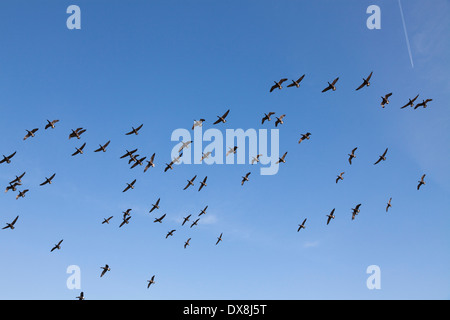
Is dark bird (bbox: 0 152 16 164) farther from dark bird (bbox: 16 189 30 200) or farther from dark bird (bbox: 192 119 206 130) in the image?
dark bird (bbox: 192 119 206 130)

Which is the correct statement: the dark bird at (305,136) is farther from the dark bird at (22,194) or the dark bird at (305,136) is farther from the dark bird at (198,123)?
the dark bird at (22,194)

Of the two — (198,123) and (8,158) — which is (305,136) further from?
(8,158)

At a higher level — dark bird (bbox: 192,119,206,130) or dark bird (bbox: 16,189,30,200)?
dark bird (bbox: 192,119,206,130)

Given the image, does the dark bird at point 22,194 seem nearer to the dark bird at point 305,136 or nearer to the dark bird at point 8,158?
the dark bird at point 8,158

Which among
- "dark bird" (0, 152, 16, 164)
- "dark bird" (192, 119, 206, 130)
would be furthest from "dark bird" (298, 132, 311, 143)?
"dark bird" (0, 152, 16, 164)

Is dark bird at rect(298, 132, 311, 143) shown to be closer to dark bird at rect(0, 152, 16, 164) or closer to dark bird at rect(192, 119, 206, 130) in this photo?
dark bird at rect(192, 119, 206, 130)

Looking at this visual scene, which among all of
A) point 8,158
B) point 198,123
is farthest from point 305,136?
point 8,158

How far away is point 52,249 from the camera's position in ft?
217

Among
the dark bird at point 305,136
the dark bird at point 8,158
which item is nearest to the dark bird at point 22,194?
the dark bird at point 8,158

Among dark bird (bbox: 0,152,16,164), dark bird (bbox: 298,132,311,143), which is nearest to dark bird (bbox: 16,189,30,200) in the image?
dark bird (bbox: 0,152,16,164)

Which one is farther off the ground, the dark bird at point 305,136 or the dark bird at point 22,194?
the dark bird at point 305,136

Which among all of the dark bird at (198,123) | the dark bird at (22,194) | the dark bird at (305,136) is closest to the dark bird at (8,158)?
the dark bird at (22,194)
